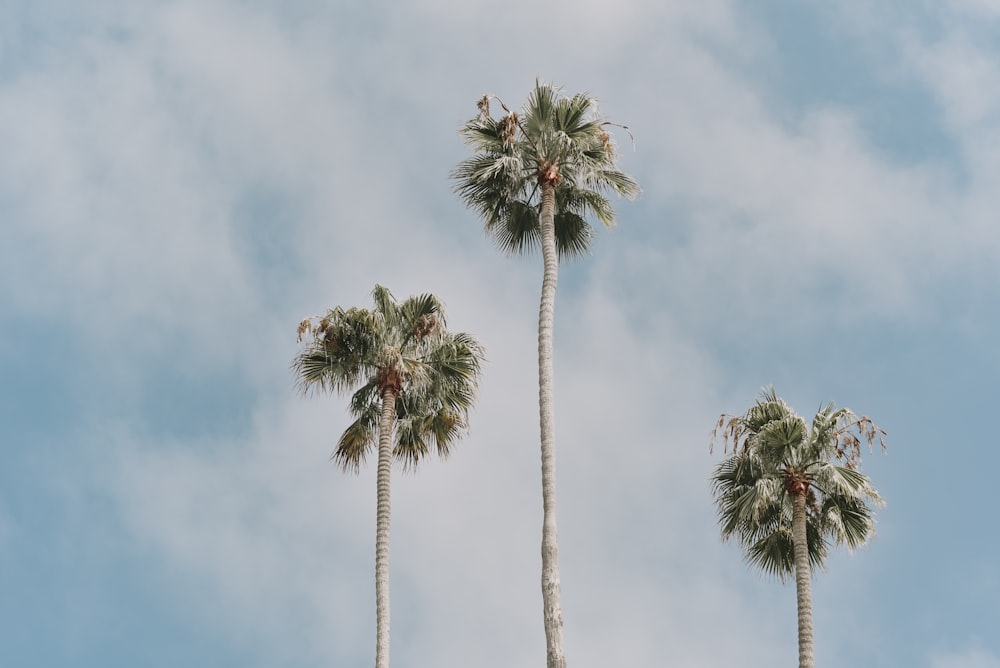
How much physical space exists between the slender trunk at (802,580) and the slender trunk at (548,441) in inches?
219

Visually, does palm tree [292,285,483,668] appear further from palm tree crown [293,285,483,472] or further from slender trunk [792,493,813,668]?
slender trunk [792,493,813,668]

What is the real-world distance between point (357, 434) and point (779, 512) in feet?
32.4

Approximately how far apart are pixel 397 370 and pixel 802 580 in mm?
9947

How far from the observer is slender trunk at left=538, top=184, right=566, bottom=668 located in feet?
80.8

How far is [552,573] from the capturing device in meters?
25.1

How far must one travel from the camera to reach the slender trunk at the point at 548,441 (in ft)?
80.8

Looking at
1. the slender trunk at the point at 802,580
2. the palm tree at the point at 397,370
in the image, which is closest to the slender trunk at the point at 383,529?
the palm tree at the point at 397,370


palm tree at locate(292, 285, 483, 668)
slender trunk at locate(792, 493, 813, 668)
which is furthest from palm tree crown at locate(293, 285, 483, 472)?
slender trunk at locate(792, 493, 813, 668)

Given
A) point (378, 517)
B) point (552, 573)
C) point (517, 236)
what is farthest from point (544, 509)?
point (517, 236)

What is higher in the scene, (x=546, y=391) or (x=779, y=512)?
(x=546, y=391)

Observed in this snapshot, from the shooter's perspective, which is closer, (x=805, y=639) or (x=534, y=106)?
(x=805, y=639)

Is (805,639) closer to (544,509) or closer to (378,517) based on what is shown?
(544,509)

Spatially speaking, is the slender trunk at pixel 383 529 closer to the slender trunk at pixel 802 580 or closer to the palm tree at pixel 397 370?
the palm tree at pixel 397 370

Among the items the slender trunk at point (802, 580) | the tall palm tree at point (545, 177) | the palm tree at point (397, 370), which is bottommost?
the slender trunk at point (802, 580)
